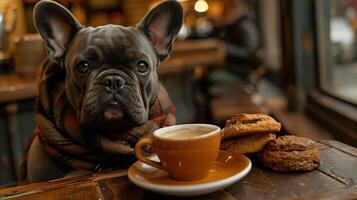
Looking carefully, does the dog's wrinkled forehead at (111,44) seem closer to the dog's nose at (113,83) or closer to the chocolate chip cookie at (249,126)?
the dog's nose at (113,83)

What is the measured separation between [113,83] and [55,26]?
0.27 m

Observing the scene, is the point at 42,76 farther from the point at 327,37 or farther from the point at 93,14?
the point at 93,14

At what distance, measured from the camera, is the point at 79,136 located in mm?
1072

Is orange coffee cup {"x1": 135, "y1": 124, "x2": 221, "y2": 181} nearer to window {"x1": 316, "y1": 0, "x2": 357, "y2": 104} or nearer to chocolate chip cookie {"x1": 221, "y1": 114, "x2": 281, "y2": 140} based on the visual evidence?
chocolate chip cookie {"x1": 221, "y1": 114, "x2": 281, "y2": 140}

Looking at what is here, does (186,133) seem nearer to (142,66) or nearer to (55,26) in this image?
(142,66)

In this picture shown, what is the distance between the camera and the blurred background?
2.34m

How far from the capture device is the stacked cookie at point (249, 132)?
937 millimetres

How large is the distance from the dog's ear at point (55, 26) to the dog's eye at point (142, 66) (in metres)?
0.20

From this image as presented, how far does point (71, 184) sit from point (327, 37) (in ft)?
11.3

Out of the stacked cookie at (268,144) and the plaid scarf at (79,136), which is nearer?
the stacked cookie at (268,144)

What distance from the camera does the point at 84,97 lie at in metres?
1.04

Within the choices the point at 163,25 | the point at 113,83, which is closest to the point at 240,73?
the point at 163,25

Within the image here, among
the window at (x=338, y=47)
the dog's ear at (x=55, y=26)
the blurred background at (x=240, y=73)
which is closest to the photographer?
the dog's ear at (x=55, y=26)

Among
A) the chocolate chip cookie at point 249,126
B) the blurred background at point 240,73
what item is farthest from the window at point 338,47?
the chocolate chip cookie at point 249,126
